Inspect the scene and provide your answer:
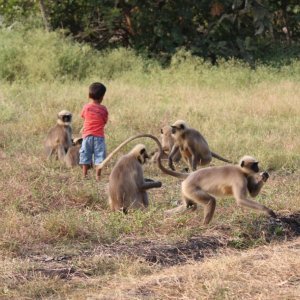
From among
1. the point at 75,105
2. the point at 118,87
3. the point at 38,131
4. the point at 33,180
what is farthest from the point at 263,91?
the point at 33,180

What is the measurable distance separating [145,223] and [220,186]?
2.48 ft

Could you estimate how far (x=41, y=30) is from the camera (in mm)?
18359

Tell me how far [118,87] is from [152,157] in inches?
216

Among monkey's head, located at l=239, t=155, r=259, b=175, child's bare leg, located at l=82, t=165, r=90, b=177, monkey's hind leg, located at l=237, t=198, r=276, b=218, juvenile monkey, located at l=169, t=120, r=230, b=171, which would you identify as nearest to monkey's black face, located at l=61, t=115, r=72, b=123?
child's bare leg, located at l=82, t=165, r=90, b=177

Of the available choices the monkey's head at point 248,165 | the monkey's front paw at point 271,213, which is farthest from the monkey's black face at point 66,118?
the monkey's front paw at point 271,213

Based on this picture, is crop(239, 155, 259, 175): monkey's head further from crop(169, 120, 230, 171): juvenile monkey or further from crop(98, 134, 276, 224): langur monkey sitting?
crop(169, 120, 230, 171): juvenile monkey

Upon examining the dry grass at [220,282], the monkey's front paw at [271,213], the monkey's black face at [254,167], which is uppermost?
the monkey's black face at [254,167]

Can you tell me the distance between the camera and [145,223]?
21.7 feet

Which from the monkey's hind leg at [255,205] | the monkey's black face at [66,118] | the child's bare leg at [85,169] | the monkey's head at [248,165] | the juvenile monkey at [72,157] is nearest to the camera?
the monkey's hind leg at [255,205]

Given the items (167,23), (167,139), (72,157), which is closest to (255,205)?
(72,157)

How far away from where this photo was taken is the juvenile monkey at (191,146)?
9.53 meters

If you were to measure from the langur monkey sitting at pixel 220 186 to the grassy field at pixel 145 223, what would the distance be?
0.17 metres

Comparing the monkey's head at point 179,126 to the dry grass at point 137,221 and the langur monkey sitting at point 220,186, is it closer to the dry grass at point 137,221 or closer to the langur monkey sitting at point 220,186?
the dry grass at point 137,221

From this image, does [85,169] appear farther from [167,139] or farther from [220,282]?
[220,282]
